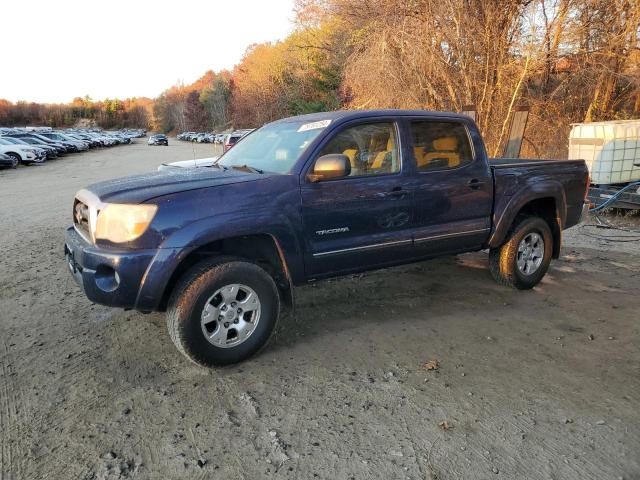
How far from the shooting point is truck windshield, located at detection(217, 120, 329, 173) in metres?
3.78

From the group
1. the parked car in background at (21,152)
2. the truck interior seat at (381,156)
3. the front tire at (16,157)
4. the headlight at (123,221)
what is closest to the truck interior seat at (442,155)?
the truck interior seat at (381,156)

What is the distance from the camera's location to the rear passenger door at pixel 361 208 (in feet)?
12.0

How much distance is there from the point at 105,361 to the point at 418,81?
1384cm

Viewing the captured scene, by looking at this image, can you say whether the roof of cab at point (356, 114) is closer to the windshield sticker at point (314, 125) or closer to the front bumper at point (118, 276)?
the windshield sticker at point (314, 125)

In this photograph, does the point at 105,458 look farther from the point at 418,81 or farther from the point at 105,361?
the point at 418,81

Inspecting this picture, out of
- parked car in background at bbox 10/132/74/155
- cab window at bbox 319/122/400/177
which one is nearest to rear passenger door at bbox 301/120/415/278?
cab window at bbox 319/122/400/177

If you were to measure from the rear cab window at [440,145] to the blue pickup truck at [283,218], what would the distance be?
0.01 metres

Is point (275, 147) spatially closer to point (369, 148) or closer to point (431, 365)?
point (369, 148)

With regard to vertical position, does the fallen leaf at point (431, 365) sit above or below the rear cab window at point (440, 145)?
below

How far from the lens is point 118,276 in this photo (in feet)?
10.1

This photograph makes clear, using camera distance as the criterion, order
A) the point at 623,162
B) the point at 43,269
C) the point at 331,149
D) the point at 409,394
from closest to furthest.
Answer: the point at 409,394
the point at 331,149
the point at 43,269
the point at 623,162

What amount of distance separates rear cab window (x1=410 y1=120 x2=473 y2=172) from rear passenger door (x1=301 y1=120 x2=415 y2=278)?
0.25 m

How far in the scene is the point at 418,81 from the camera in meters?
15.0

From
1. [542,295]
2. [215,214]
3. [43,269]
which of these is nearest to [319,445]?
[215,214]
